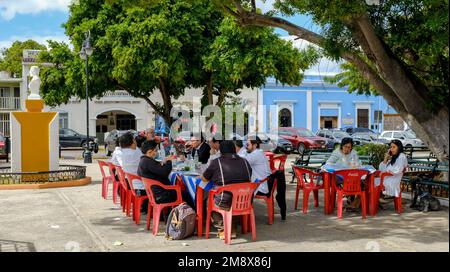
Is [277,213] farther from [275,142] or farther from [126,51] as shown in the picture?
[275,142]

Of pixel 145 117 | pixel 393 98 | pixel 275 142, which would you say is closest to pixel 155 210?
pixel 393 98

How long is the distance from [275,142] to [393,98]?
64.2 feet

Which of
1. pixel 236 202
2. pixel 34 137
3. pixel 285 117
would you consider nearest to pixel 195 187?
pixel 236 202

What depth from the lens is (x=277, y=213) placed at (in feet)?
27.5

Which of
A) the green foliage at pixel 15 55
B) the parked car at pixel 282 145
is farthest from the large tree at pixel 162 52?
the green foliage at pixel 15 55

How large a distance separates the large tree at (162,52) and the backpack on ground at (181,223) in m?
12.7

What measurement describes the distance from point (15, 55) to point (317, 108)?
2824 cm

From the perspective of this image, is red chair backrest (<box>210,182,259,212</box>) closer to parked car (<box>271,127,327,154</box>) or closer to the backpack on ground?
the backpack on ground

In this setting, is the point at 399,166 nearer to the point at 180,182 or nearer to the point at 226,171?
the point at 226,171

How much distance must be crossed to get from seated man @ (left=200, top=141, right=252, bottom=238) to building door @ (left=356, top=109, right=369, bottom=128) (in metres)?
40.0

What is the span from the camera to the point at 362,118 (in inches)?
1764

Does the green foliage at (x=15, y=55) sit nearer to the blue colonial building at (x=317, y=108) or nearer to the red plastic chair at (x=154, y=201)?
the blue colonial building at (x=317, y=108)
